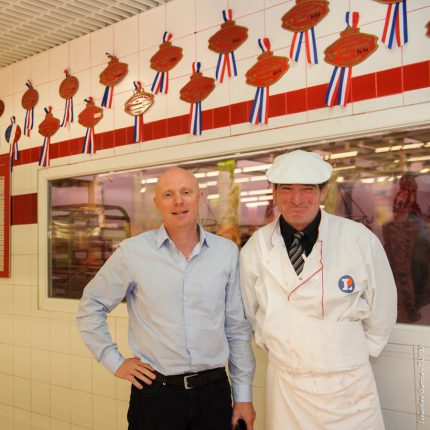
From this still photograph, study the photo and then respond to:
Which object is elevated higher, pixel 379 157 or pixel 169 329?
pixel 379 157

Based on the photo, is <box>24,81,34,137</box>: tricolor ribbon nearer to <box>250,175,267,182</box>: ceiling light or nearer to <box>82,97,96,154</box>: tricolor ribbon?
<box>82,97,96,154</box>: tricolor ribbon

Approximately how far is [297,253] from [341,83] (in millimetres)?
946

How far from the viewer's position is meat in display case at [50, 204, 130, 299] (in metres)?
3.59

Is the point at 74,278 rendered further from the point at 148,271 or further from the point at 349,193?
the point at 349,193

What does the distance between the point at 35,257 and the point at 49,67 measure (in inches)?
59.1

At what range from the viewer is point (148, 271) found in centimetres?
207

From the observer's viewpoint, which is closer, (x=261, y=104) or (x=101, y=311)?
(x=101, y=311)

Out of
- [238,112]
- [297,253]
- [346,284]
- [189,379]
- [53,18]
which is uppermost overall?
[53,18]

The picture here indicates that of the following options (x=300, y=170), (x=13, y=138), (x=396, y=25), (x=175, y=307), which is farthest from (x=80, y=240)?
(x=396, y=25)

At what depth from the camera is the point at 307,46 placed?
256 cm

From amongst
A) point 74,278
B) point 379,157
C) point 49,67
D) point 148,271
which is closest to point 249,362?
point 148,271

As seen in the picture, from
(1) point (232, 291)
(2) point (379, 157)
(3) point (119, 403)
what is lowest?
(3) point (119, 403)

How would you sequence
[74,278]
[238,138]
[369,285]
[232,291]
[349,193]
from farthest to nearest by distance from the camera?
[74,278]
[238,138]
[349,193]
[232,291]
[369,285]

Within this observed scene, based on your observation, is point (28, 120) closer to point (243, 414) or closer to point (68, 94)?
point (68, 94)
